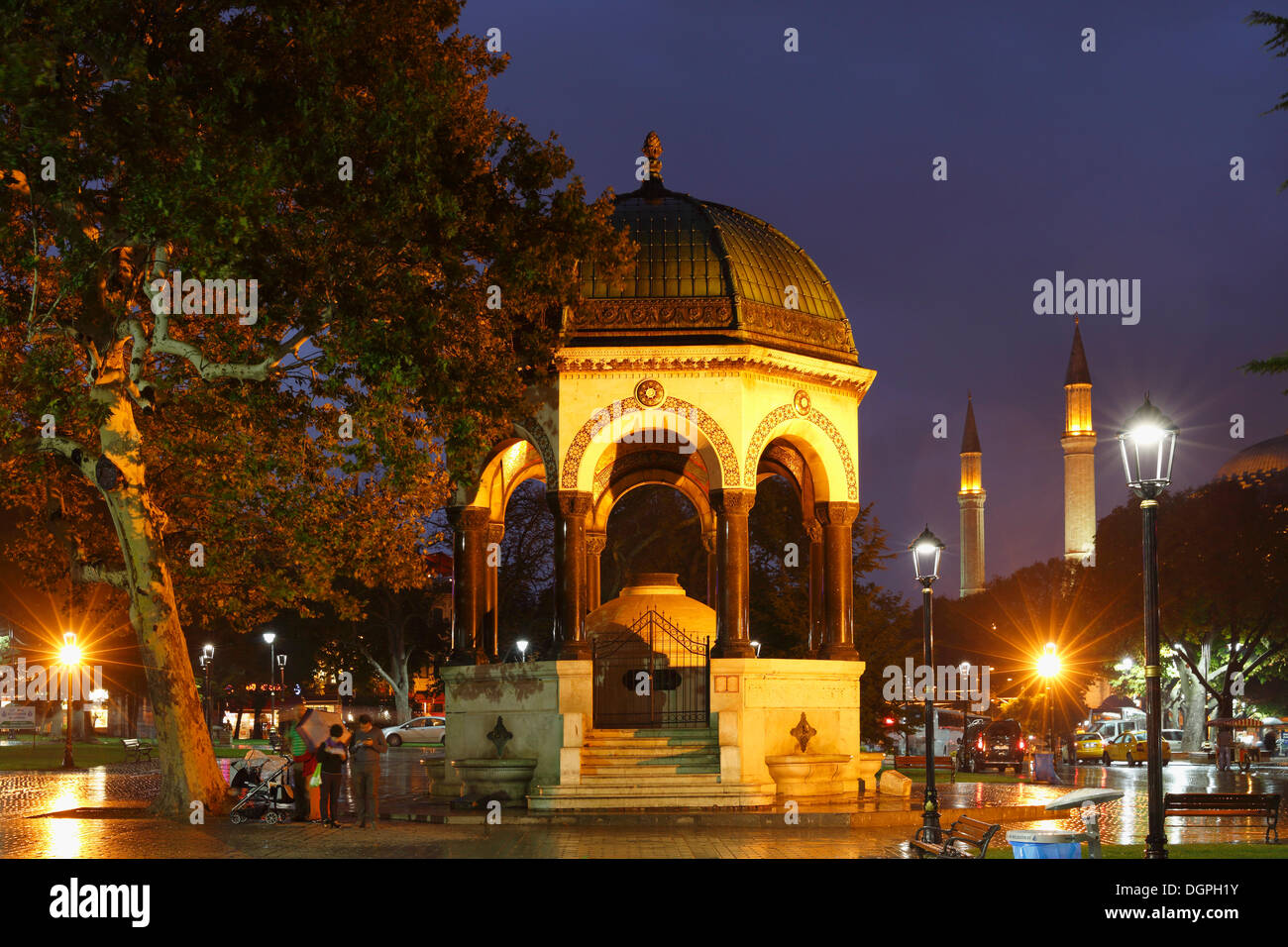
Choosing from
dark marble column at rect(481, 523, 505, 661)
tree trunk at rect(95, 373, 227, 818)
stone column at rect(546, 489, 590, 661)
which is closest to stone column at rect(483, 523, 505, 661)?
dark marble column at rect(481, 523, 505, 661)

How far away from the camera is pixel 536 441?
24125mm

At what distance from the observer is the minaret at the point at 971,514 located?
13362cm

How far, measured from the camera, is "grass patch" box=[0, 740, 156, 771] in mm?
45628

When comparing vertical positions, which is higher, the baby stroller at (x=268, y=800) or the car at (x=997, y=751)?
the baby stroller at (x=268, y=800)

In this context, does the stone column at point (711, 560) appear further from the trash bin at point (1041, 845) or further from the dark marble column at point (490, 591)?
the trash bin at point (1041, 845)

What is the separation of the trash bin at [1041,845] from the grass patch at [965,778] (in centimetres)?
2388

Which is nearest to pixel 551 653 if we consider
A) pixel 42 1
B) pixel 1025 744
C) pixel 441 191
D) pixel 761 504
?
pixel 441 191

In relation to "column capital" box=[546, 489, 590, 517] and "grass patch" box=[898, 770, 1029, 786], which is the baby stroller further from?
"grass patch" box=[898, 770, 1029, 786]

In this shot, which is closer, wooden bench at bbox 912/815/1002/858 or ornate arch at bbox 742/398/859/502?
wooden bench at bbox 912/815/1002/858

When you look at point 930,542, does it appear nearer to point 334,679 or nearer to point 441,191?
point 441,191

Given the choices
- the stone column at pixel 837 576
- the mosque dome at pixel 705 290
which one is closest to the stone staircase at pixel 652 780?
the stone column at pixel 837 576

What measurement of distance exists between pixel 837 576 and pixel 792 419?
285 cm

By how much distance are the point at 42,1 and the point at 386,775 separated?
23.3 metres

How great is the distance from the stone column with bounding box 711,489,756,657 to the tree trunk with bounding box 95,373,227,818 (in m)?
8.03
